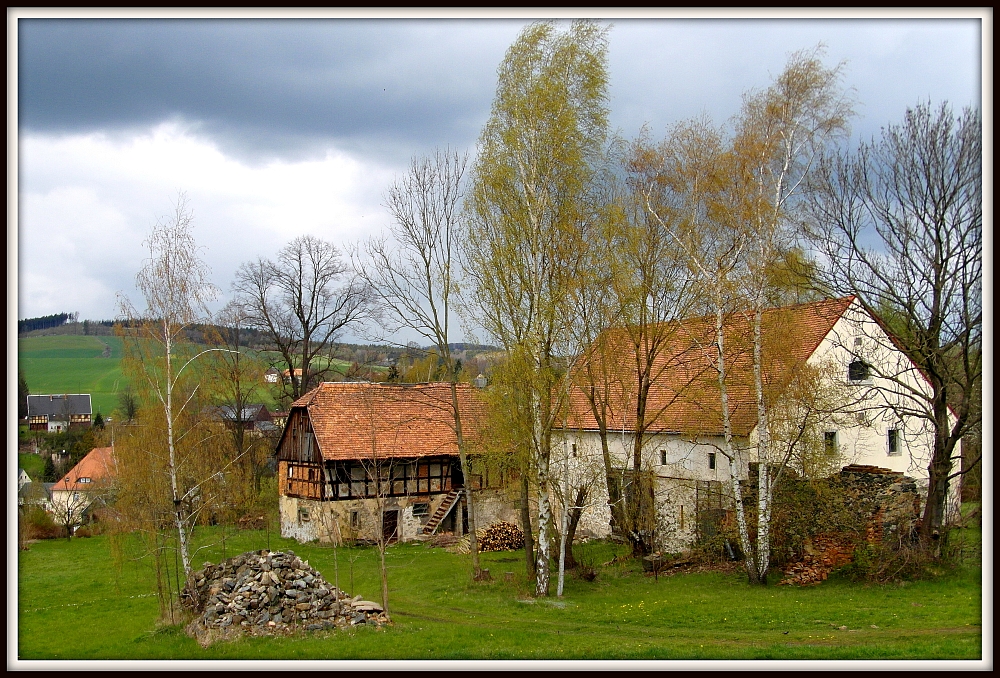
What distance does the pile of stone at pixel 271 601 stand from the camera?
12586 mm

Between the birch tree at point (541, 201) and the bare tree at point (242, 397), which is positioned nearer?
the birch tree at point (541, 201)

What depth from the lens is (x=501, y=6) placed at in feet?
30.8

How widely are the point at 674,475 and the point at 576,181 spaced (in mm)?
9911

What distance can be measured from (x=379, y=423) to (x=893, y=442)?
16.7 m

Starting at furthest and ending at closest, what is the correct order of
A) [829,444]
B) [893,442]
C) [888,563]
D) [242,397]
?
1. [242,397]
2. [893,442]
3. [829,444]
4. [888,563]

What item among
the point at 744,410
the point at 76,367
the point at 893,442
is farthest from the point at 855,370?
the point at 76,367

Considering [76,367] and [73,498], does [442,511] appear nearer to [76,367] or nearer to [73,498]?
[76,367]

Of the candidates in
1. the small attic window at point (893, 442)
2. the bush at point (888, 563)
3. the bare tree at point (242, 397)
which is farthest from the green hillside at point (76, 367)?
the small attic window at point (893, 442)

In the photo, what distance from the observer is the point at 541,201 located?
52.1 feet

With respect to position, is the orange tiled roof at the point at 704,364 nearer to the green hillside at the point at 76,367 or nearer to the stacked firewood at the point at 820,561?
the stacked firewood at the point at 820,561

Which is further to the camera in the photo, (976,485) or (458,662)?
(976,485)

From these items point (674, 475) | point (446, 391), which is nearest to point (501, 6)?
point (674, 475)

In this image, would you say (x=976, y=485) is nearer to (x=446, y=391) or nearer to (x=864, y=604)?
(x=864, y=604)

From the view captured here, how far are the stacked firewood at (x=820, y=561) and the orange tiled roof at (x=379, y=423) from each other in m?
12.3
